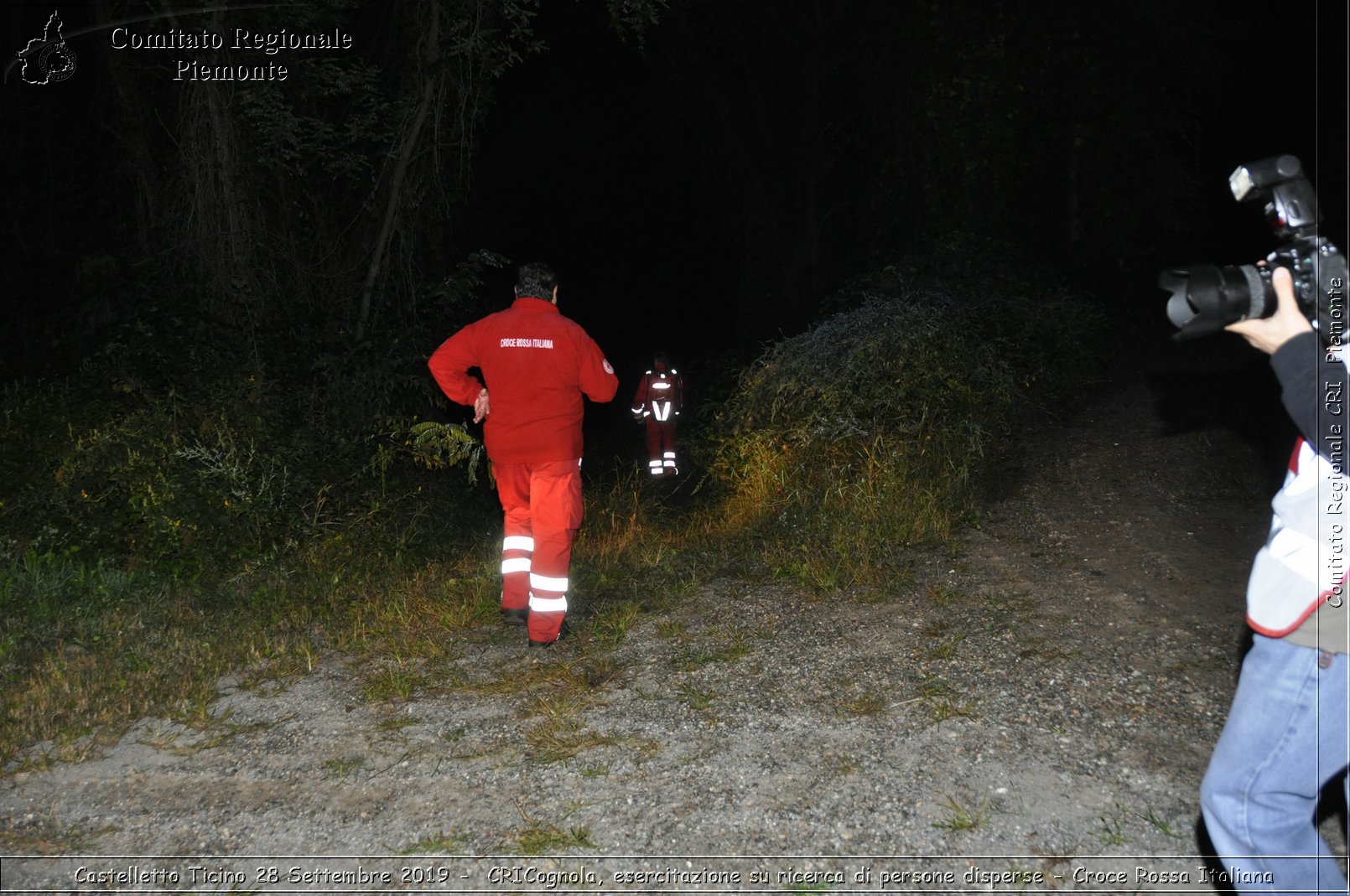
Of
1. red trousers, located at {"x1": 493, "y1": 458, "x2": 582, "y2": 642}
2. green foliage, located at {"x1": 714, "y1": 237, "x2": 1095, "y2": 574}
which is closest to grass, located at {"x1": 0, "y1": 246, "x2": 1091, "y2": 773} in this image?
green foliage, located at {"x1": 714, "y1": 237, "x2": 1095, "y2": 574}

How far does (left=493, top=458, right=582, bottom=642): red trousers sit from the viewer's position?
5270mm

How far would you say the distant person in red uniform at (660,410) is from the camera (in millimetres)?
12836

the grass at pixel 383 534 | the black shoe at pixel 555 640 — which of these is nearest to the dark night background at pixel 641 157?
the grass at pixel 383 534

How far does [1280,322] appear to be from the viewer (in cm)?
230

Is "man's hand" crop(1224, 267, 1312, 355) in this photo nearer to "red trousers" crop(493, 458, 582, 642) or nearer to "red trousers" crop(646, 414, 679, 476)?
"red trousers" crop(493, 458, 582, 642)

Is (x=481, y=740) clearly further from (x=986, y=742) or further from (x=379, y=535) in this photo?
(x=379, y=535)

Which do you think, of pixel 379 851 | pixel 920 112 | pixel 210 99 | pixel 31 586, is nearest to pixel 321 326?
pixel 210 99

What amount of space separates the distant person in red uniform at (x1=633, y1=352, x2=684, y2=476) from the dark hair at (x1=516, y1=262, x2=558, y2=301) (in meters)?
7.25

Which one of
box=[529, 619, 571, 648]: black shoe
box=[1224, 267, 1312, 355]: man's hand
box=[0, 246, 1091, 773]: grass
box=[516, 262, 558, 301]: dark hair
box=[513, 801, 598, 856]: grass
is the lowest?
box=[513, 801, 598, 856]: grass

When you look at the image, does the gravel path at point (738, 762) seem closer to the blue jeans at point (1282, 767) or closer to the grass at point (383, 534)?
the grass at point (383, 534)

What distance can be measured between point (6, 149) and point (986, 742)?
50.4 ft

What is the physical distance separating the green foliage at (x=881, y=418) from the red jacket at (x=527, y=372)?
1727 millimetres

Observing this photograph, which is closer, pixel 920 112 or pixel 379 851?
pixel 379 851

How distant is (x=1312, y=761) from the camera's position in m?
2.29
